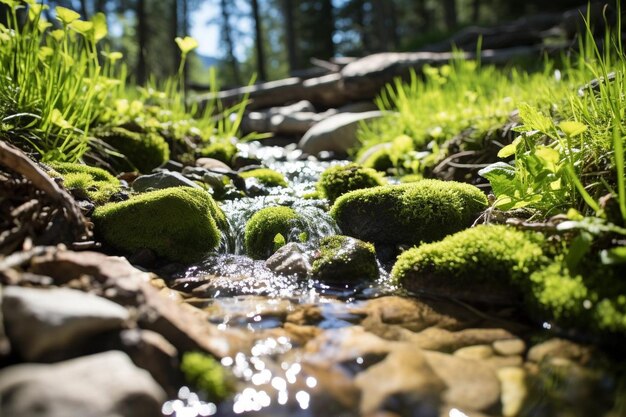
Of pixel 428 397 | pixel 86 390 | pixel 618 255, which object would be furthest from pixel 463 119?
pixel 86 390

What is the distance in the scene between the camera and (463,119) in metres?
5.55

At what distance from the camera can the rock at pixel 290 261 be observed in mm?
2963

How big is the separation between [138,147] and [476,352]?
14.0 feet

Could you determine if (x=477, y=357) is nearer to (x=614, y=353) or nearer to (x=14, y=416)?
(x=614, y=353)

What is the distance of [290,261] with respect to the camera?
3.02 meters

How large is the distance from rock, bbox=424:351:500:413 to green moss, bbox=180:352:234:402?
2.73ft

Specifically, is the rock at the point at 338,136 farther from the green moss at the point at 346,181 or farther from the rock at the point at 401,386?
the rock at the point at 401,386

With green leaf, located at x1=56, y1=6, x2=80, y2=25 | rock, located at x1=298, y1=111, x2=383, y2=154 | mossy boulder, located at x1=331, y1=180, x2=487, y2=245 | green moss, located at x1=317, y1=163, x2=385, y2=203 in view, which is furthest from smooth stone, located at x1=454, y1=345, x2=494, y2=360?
rock, located at x1=298, y1=111, x2=383, y2=154

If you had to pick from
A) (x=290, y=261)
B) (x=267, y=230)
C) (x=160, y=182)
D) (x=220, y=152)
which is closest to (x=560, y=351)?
(x=290, y=261)

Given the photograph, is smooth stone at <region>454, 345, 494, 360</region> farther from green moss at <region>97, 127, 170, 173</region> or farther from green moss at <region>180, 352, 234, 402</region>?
green moss at <region>97, 127, 170, 173</region>

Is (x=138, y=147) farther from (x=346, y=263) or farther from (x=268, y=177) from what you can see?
(x=346, y=263)

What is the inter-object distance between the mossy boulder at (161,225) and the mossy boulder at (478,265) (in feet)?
5.05

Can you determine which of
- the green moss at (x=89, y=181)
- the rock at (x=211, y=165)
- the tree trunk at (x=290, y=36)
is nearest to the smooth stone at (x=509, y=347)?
the green moss at (x=89, y=181)

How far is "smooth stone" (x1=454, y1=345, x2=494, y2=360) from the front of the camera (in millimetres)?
1952
